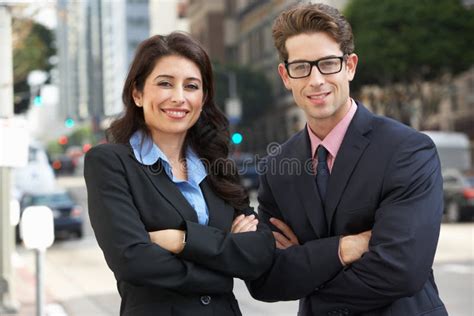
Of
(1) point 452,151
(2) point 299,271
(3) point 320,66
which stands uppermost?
(3) point 320,66

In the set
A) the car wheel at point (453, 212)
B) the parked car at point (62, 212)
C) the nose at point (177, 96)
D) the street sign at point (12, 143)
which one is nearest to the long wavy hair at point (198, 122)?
the nose at point (177, 96)

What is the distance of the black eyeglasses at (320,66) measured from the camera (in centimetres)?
335

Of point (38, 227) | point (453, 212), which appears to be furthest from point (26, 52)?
point (38, 227)

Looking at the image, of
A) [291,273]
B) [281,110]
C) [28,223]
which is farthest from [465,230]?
[281,110]

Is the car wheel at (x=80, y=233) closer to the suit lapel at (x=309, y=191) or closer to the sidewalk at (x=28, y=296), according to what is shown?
the sidewalk at (x=28, y=296)

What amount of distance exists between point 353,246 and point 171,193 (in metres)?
0.73

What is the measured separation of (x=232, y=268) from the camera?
11.0 ft

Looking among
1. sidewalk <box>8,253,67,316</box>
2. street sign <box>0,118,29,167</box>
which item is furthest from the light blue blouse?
sidewalk <box>8,253,67,316</box>

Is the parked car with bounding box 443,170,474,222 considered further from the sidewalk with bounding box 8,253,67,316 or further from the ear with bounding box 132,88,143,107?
the ear with bounding box 132,88,143,107

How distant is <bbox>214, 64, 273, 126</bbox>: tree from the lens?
6312 cm

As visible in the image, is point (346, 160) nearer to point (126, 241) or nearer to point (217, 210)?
point (217, 210)

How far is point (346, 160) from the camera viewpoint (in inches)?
133

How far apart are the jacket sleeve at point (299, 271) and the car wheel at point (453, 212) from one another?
68.4ft

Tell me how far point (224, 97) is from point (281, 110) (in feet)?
13.8
